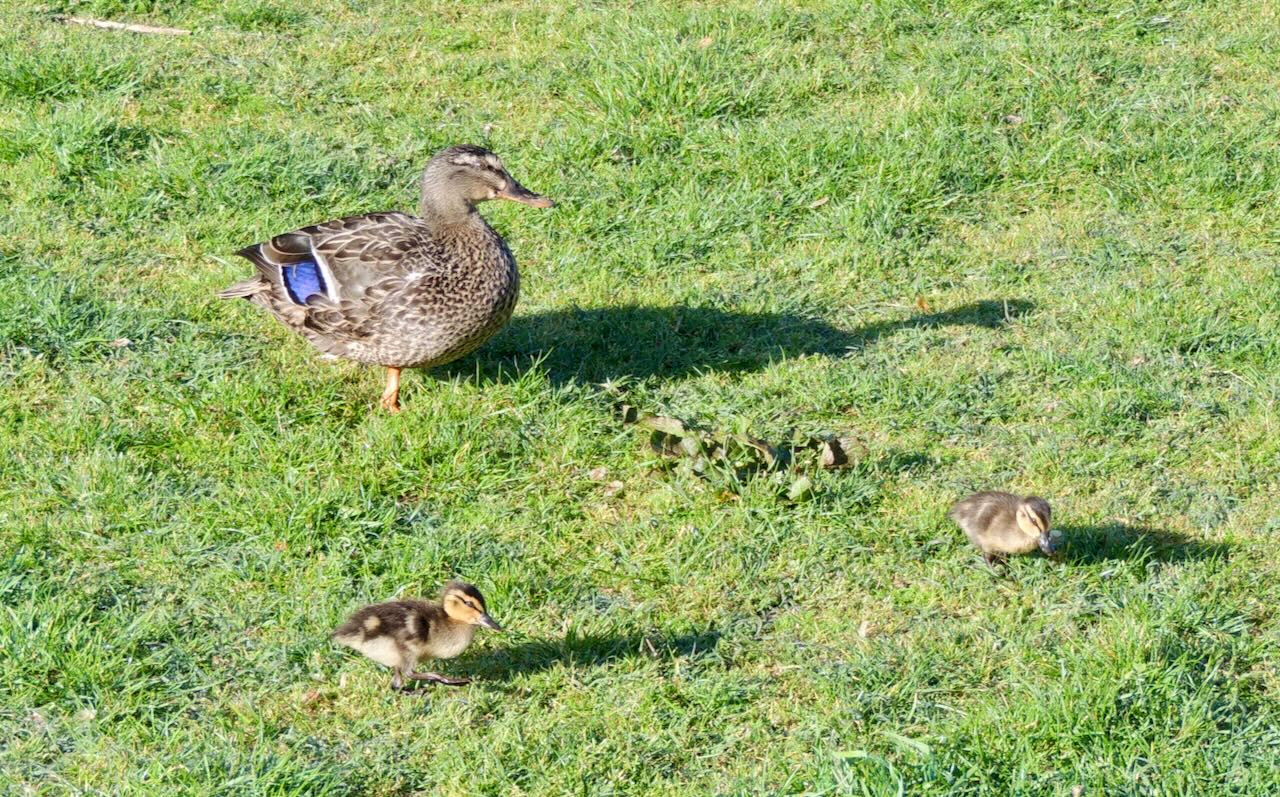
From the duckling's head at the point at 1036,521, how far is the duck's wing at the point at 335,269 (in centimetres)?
278

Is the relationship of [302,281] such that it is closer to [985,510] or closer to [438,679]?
[438,679]

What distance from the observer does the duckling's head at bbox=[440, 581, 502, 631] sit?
16.5 ft

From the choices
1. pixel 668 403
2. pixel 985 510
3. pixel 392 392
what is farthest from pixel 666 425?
pixel 985 510

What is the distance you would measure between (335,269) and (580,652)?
234 cm

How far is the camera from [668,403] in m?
6.95

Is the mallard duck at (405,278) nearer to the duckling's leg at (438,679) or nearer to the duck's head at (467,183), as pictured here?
the duck's head at (467,183)

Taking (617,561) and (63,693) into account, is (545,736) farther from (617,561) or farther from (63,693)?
(63,693)

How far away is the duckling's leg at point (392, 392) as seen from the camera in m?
6.76

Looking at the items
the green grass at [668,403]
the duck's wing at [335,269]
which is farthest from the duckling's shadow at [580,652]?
the duck's wing at [335,269]

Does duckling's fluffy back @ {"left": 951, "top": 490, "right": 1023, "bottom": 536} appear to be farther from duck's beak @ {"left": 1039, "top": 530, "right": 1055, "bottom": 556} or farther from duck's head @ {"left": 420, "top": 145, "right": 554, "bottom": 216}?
duck's head @ {"left": 420, "top": 145, "right": 554, "bottom": 216}

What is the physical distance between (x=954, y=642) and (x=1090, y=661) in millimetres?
498

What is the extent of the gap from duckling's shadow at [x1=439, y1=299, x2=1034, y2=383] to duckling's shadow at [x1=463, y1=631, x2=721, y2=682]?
1792 mm

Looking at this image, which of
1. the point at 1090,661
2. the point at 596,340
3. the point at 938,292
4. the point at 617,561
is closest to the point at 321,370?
the point at 596,340

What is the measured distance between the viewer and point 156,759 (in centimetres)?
476
